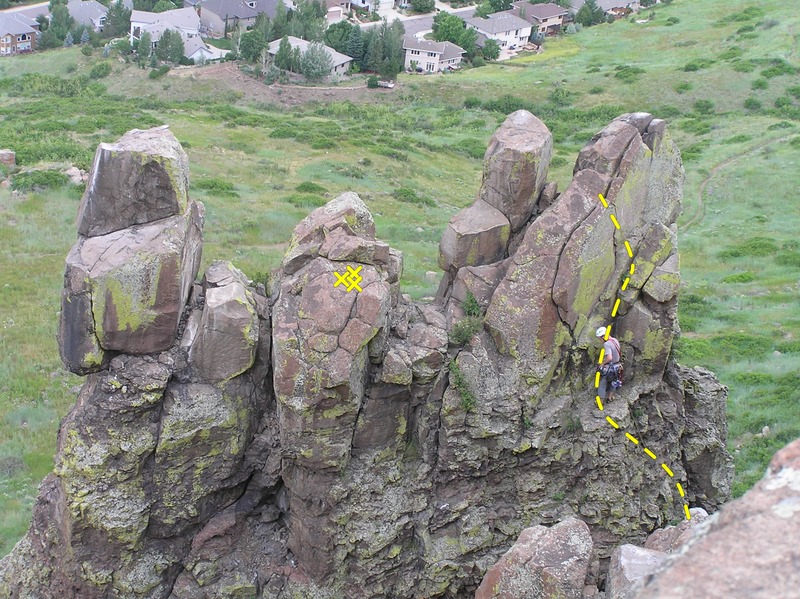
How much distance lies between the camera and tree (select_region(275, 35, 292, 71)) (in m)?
122

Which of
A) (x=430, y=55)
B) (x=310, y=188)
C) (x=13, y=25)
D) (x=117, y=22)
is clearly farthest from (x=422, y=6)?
(x=310, y=188)

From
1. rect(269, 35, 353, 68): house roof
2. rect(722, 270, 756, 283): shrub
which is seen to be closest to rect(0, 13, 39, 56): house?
rect(269, 35, 353, 68): house roof

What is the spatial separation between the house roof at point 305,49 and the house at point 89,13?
44.2 meters

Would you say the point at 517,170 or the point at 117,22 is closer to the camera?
the point at 517,170

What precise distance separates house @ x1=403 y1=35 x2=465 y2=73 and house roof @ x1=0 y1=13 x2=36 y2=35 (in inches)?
2615

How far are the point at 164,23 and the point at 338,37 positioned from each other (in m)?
36.1

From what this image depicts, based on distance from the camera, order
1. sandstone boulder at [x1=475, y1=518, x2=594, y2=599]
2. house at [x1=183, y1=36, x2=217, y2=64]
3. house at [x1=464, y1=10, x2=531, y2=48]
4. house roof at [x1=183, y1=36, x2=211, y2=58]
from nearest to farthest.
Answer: sandstone boulder at [x1=475, y1=518, x2=594, y2=599] < house at [x1=183, y1=36, x2=217, y2=64] < house roof at [x1=183, y1=36, x2=211, y2=58] < house at [x1=464, y1=10, x2=531, y2=48]

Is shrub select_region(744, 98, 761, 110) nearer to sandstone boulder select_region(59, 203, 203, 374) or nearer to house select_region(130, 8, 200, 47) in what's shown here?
sandstone boulder select_region(59, 203, 203, 374)

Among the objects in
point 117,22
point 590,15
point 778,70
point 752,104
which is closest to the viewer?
point 752,104

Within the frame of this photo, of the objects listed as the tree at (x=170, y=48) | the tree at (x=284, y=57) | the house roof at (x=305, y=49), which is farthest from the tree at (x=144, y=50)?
the tree at (x=284, y=57)

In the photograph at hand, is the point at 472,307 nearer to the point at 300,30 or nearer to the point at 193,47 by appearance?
the point at 193,47

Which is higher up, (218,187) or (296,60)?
(218,187)

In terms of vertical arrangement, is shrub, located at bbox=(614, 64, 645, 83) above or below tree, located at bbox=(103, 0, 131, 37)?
above

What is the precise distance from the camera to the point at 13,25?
14925 centimetres
